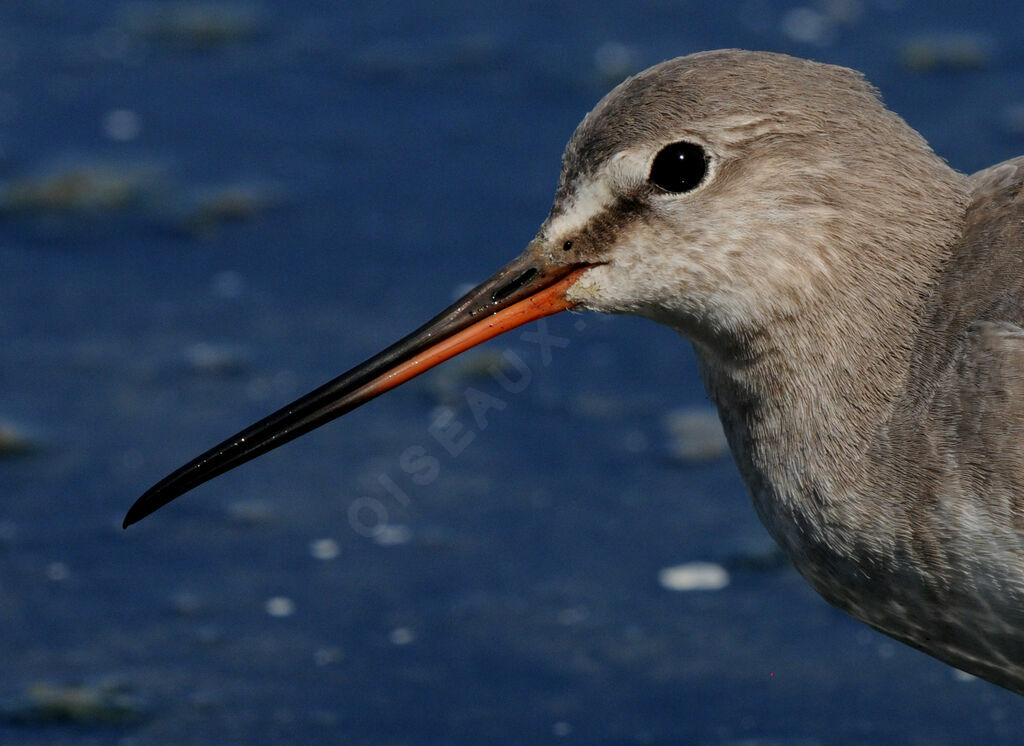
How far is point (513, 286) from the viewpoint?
14.2ft

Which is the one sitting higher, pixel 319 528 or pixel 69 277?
pixel 69 277

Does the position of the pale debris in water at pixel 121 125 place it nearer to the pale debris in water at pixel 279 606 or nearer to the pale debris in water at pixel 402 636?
the pale debris in water at pixel 279 606

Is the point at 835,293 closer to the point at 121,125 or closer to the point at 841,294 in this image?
the point at 841,294

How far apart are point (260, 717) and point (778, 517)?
5.80ft

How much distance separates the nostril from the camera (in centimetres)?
428

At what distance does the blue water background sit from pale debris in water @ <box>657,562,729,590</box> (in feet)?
0.12

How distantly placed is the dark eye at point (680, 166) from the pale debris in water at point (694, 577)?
73.5 inches

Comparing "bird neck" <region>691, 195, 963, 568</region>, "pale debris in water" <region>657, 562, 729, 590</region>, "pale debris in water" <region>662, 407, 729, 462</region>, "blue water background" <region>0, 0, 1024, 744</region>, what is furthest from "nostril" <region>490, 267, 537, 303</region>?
"pale debris in water" <region>662, 407, 729, 462</region>

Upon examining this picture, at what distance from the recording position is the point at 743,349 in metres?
4.16

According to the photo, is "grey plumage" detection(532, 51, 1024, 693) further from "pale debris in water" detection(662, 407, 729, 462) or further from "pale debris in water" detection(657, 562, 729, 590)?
"pale debris in water" detection(662, 407, 729, 462)

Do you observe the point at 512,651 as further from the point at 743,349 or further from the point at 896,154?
the point at 896,154

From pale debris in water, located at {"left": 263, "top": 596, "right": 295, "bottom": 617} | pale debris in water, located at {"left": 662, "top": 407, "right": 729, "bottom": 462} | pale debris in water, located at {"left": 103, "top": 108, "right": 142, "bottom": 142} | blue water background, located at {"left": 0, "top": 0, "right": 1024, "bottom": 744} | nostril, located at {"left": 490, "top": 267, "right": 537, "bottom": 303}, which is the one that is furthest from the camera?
pale debris in water, located at {"left": 103, "top": 108, "right": 142, "bottom": 142}

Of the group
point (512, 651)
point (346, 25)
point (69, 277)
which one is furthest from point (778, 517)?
point (346, 25)

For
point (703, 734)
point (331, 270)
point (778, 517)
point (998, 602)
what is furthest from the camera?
point (331, 270)
